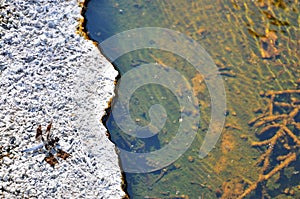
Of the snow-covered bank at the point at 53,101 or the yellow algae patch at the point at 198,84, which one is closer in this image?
the snow-covered bank at the point at 53,101

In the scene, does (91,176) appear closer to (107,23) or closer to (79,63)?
(79,63)

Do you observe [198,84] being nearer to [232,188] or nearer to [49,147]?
[232,188]

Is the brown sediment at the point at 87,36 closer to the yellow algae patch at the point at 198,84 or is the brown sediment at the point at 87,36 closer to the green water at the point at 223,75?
the green water at the point at 223,75

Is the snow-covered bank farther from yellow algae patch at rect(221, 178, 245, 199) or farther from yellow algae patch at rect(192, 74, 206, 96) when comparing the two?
yellow algae patch at rect(221, 178, 245, 199)

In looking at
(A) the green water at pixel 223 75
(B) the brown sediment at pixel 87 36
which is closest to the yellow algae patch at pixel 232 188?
(A) the green water at pixel 223 75

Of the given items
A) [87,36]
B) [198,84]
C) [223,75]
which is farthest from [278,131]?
[87,36]

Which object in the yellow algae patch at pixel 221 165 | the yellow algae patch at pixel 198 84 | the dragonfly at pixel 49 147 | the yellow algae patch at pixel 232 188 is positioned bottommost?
the yellow algae patch at pixel 232 188

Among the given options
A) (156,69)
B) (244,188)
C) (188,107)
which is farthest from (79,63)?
(244,188)

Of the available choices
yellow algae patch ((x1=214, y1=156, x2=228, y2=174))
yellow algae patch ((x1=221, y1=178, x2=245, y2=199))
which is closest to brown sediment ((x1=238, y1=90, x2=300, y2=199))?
yellow algae patch ((x1=221, y1=178, x2=245, y2=199))
